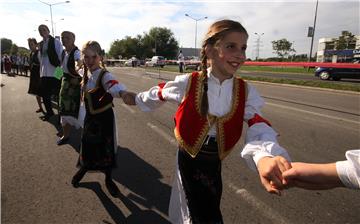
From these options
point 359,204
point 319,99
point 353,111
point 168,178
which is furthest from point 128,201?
point 319,99

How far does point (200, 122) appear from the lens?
90.8 inches

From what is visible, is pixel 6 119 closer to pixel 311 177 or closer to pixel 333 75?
pixel 311 177

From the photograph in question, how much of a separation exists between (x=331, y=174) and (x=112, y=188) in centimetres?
324

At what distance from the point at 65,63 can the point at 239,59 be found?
463cm

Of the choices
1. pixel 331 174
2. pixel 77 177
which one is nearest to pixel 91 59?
pixel 77 177

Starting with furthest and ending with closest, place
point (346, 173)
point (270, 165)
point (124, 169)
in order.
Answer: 1. point (124, 169)
2. point (270, 165)
3. point (346, 173)

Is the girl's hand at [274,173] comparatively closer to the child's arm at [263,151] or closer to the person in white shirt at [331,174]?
the child's arm at [263,151]

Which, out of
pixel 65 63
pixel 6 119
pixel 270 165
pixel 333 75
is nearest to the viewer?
pixel 270 165

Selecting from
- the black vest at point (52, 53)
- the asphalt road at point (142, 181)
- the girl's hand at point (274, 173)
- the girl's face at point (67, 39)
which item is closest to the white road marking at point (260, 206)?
the asphalt road at point (142, 181)

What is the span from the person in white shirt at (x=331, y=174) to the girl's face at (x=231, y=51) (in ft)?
3.46

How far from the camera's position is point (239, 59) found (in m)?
2.26

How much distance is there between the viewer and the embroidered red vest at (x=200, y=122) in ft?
7.59

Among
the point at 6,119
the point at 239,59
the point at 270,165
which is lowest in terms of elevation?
the point at 6,119

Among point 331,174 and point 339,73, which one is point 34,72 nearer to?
point 331,174
